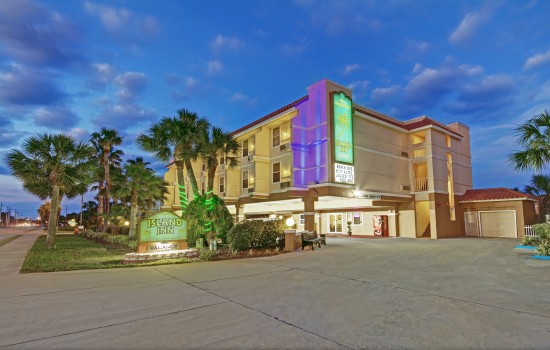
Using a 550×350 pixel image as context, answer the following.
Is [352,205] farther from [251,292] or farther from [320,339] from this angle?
[320,339]

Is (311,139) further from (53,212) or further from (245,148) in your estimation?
(53,212)

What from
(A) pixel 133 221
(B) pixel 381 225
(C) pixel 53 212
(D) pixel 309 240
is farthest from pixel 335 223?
(C) pixel 53 212

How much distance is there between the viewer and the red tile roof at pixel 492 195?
25798 mm

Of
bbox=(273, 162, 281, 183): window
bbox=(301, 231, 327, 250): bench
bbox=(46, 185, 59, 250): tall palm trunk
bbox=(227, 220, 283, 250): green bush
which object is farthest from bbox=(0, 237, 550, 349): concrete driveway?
bbox=(273, 162, 281, 183): window

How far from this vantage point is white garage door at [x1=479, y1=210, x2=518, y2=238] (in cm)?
2616

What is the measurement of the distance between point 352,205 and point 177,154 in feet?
53.8

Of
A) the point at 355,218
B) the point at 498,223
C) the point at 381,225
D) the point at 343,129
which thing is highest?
the point at 343,129

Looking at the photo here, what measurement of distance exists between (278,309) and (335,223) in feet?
92.4

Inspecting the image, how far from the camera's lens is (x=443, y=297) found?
712 cm

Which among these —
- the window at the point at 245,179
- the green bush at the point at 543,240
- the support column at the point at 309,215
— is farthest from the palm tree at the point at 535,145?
the window at the point at 245,179

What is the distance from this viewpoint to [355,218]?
3175 centimetres

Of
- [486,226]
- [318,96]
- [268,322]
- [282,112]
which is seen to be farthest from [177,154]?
[486,226]

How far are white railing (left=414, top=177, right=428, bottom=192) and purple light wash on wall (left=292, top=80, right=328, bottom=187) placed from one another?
39.4ft

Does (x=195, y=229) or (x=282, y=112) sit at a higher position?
(x=282, y=112)
